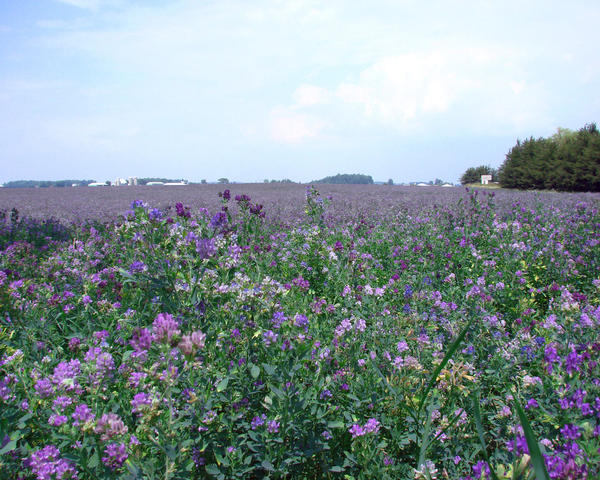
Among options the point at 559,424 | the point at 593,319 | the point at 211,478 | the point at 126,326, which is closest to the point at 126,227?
the point at 126,326

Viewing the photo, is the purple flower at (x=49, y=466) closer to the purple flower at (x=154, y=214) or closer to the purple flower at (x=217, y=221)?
the purple flower at (x=154, y=214)

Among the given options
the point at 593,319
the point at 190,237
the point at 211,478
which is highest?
the point at 190,237

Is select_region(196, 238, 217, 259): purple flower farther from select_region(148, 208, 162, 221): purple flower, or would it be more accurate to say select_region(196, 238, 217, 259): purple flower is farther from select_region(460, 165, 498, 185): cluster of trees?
select_region(460, 165, 498, 185): cluster of trees

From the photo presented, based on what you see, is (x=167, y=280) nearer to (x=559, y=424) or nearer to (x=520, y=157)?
(x=559, y=424)

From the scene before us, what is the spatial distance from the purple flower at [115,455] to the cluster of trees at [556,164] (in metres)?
32.9

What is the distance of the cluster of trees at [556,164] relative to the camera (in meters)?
26.4

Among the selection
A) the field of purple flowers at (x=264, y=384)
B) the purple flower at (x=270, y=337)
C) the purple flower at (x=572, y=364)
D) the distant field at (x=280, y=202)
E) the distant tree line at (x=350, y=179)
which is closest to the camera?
the field of purple flowers at (x=264, y=384)

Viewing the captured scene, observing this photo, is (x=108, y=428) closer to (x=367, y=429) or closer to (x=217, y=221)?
(x=367, y=429)

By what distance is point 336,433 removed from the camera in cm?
194

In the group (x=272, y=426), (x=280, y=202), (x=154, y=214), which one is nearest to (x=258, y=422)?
(x=272, y=426)

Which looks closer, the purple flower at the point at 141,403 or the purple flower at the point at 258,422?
the purple flower at the point at 141,403

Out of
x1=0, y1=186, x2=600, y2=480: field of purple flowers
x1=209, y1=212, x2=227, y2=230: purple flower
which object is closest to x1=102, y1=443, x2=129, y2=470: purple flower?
x1=0, y1=186, x2=600, y2=480: field of purple flowers

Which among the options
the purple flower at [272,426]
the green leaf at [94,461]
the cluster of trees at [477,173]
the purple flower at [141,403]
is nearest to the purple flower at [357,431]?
the purple flower at [272,426]

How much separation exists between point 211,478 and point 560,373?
173cm
